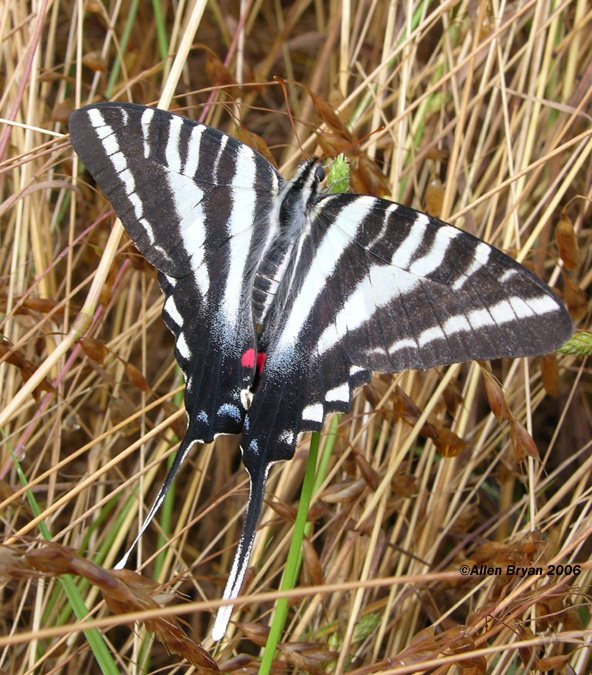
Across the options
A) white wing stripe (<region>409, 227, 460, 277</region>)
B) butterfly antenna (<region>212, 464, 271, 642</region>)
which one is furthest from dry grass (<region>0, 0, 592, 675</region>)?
white wing stripe (<region>409, 227, 460, 277</region>)

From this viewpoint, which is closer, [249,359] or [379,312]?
[379,312]

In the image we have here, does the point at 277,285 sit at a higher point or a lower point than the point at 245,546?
higher

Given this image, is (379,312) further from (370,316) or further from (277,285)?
(277,285)

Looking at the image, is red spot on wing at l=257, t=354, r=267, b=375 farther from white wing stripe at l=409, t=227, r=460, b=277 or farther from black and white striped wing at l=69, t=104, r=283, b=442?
white wing stripe at l=409, t=227, r=460, b=277

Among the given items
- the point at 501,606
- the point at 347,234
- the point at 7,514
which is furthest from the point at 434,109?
the point at 7,514

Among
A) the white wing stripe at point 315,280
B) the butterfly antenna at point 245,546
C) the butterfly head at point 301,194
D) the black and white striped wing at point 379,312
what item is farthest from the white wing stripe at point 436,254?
the butterfly antenna at point 245,546

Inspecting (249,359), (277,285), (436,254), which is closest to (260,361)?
(249,359)
